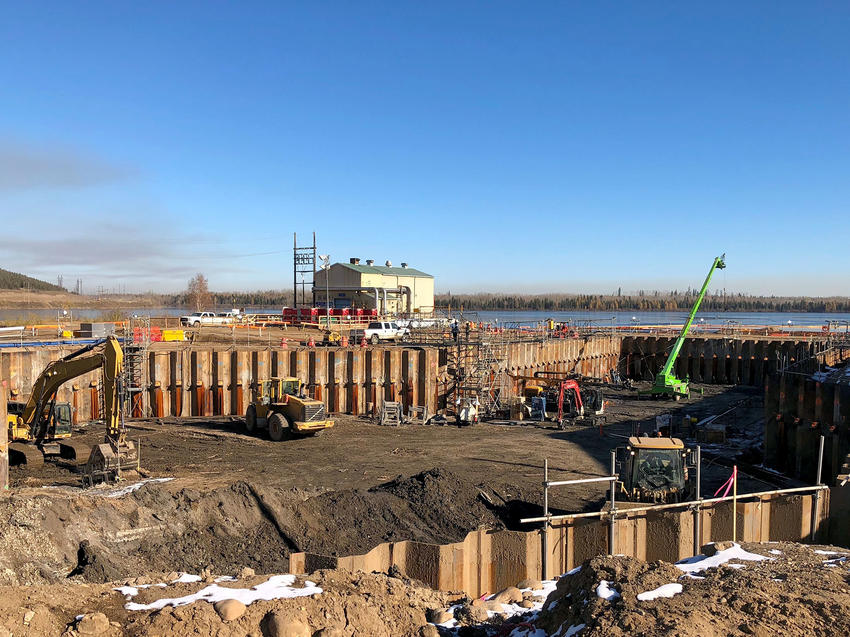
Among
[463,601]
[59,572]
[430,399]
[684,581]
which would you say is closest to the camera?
[684,581]

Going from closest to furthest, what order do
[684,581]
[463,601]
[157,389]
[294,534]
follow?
[684,581] < [463,601] < [294,534] < [157,389]

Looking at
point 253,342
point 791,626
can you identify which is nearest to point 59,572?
point 791,626

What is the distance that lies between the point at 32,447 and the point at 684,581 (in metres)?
19.3

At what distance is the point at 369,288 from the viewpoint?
54781 mm

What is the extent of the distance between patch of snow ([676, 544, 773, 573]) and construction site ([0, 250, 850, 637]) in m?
0.04

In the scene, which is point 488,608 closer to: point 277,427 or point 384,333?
point 277,427

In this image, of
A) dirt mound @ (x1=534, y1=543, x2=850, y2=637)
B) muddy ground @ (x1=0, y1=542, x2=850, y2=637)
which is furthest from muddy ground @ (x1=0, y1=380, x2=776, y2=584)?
dirt mound @ (x1=534, y1=543, x2=850, y2=637)

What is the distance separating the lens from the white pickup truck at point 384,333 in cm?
3988

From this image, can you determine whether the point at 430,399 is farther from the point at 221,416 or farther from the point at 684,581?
the point at 684,581

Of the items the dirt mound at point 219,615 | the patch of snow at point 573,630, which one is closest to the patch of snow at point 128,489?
the dirt mound at point 219,615

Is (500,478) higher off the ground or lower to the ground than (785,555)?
lower

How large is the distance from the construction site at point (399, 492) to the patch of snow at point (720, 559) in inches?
1.6

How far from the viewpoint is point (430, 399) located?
31.6 metres

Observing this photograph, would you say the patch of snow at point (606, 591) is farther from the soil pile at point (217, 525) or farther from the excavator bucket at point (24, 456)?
the excavator bucket at point (24, 456)
